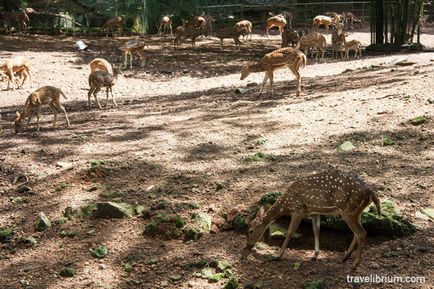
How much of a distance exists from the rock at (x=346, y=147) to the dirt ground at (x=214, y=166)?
104 millimetres

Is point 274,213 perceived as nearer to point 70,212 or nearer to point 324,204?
point 324,204

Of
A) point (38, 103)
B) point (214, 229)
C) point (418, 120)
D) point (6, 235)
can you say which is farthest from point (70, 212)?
point (418, 120)

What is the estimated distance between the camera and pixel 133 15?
29953 mm

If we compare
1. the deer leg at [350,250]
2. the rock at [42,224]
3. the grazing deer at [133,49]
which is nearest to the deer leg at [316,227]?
the deer leg at [350,250]

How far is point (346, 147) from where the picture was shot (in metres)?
8.95

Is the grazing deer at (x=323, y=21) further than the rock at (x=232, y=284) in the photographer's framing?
Yes

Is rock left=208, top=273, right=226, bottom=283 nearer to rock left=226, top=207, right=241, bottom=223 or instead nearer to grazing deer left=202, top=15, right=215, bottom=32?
rock left=226, top=207, right=241, bottom=223

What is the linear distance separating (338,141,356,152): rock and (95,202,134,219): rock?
3.30 metres

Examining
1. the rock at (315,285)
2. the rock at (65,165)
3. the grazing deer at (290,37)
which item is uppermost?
the grazing deer at (290,37)

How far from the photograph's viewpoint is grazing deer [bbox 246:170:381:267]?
5.82m

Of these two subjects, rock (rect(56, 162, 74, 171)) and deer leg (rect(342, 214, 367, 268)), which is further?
rock (rect(56, 162, 74, 171))

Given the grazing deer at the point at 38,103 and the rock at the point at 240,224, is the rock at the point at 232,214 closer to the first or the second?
the rock at the point at 240,224

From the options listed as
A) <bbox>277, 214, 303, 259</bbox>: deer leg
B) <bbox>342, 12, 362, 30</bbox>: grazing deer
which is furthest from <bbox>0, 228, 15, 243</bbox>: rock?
<bbox>342, 12, 362, 30</bbox>: grazing deer

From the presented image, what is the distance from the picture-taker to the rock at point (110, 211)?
7.32 metres
